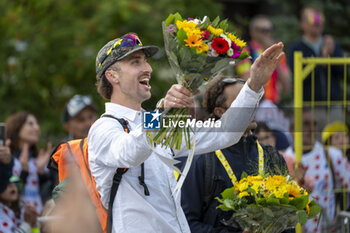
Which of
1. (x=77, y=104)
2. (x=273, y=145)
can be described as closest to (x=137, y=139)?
(x=273, y=145)

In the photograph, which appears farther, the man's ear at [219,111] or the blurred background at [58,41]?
the blurred background at [58,41]

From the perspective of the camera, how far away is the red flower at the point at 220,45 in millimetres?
2975

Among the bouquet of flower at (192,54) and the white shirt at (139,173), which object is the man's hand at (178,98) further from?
the white shirt at (139,173)

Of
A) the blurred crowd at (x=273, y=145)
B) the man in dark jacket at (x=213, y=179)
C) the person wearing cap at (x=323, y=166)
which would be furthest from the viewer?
the person wearing cap at (x=323, y=166)

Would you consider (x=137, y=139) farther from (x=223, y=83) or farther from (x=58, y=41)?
(x=58, y=41)

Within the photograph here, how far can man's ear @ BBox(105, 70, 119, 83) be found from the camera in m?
3.47

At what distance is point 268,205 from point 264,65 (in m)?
0.82

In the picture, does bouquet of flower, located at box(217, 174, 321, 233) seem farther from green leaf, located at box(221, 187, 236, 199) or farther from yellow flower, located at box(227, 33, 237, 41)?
yellow flower, located at box(227, 33, 237, 41)

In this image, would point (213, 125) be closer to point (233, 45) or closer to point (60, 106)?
point (233, 45)

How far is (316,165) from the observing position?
634cm

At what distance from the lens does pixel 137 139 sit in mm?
2975

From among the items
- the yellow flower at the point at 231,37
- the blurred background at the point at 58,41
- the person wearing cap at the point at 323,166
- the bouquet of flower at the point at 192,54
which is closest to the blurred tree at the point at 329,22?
the blurred background at the point at 58,41

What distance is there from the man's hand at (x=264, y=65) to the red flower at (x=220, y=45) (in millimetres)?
262

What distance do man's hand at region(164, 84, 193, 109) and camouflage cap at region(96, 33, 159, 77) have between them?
0.51m
